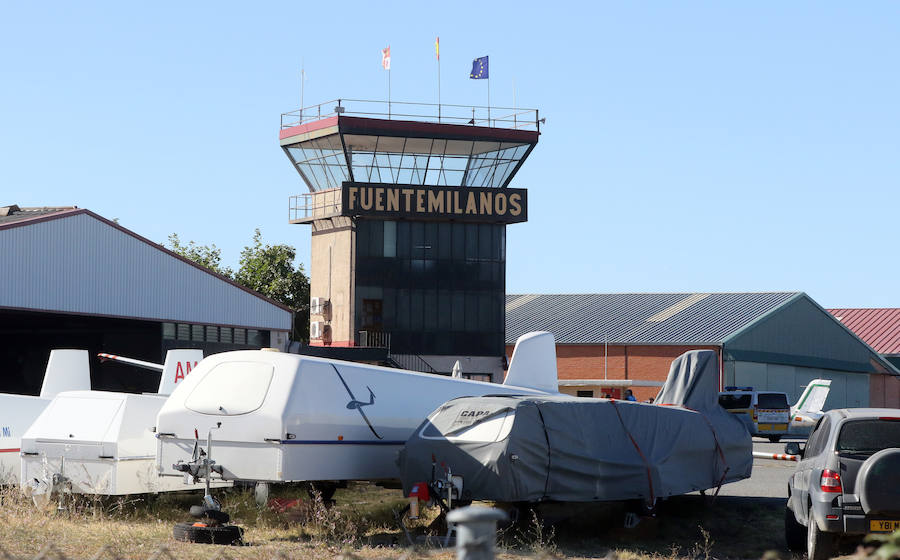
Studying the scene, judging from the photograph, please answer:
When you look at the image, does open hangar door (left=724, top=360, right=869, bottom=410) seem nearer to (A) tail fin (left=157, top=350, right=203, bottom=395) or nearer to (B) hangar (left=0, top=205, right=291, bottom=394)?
(B) hangar (left=0, top=205, right=291, bottom=394)

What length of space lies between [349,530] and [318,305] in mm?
41456

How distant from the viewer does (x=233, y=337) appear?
41875 millimetres

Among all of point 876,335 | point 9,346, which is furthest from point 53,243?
point 876,335

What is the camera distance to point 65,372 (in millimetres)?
21469

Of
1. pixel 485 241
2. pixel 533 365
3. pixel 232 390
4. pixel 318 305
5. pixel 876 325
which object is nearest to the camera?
pixel 232 390

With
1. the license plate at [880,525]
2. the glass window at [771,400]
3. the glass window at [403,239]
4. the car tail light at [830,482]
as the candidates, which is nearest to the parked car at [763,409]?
the glass window at [771,400]

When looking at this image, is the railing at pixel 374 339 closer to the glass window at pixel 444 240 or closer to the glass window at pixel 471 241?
the glass window at pixel 444 240

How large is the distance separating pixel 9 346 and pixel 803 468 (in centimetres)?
4165

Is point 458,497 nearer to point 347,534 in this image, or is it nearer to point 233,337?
point 347,534

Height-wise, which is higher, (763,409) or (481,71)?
(481,71)

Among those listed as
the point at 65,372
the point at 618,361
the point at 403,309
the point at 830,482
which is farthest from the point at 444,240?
the point at 830,482

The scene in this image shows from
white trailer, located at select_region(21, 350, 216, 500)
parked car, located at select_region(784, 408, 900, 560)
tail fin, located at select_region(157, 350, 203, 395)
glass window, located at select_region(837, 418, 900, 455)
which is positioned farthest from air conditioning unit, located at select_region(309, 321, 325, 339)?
glass window, located at select_region(837, 418, 900, 455)

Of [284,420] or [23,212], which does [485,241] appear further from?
[284,420]

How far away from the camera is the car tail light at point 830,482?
1212 centimetres
